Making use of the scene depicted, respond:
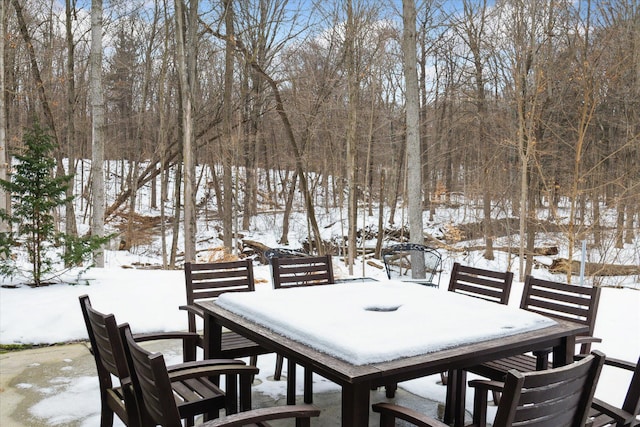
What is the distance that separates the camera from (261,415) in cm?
177

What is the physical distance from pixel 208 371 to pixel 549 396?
4.42 ft

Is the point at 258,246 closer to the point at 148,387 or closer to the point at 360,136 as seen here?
the point at 360,136

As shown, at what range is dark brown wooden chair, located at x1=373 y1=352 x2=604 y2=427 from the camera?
1492 mm

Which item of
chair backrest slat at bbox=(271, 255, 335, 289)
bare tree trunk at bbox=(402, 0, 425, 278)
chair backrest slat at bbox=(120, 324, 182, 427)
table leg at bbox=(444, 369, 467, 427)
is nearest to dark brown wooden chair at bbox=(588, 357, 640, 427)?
table leg at bbox=(444, 369, 467, 427)

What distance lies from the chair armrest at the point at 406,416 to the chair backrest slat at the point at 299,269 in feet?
6.65

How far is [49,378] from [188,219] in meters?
5.35

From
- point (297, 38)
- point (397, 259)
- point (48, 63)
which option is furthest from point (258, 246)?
point (397, 259)

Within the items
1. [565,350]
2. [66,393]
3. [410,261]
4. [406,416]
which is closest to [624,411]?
[565,350]

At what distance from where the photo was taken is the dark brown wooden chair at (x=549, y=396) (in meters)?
1.49

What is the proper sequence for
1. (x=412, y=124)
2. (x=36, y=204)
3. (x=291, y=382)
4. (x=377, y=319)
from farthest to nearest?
(x=412, y=124), (x=36, y=204), (x=291, y=382), (x=377, y=319)

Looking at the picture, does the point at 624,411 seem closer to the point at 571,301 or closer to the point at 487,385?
the point at 487,385

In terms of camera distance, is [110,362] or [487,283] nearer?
[110,362]

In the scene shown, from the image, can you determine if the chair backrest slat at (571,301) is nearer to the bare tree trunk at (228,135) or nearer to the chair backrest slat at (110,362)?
the chair backrest slat at (110,362)

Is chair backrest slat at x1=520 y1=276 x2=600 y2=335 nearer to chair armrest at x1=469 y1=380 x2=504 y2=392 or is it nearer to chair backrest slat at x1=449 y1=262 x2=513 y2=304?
chair backrest slat at x1=449 y1=262 x2=513 y2=304
